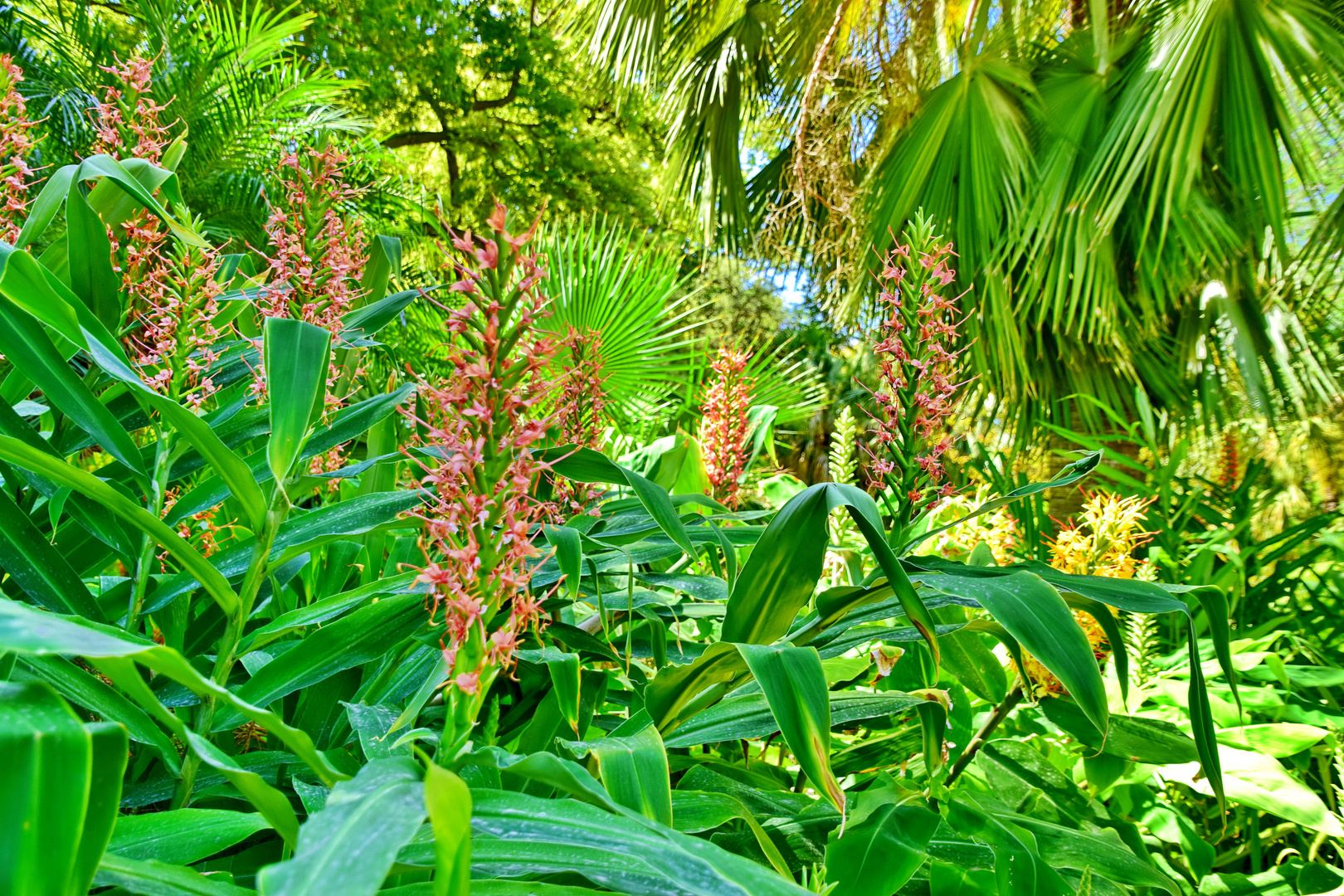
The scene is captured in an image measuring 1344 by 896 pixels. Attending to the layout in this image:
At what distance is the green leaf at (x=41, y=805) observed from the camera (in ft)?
0.79

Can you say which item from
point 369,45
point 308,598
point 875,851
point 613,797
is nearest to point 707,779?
point 875,851

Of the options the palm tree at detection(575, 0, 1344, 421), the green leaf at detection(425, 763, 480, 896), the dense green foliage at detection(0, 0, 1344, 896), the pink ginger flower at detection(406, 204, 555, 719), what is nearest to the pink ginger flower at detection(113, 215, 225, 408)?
the dense green foliage at detection(0, 0, 1344, 896)

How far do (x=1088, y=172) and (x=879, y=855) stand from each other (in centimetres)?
257

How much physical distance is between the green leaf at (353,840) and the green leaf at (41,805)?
72mm

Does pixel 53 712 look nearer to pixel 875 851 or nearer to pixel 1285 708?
pixel 875 851

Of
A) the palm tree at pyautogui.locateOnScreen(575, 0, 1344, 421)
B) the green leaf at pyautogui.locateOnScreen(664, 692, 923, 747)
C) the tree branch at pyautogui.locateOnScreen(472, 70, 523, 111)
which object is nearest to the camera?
the green leaf at pyautogui.locateOnScreen(664, 692, 923, 747)

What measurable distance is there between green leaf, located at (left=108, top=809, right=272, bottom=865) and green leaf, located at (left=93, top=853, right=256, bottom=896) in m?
0.05

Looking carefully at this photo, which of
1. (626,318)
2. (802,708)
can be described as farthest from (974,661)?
(626,318)

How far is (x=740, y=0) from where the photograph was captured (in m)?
4.00

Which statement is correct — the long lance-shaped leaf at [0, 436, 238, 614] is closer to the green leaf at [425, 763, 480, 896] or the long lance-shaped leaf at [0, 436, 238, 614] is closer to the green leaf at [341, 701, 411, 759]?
the green leaf at [341, 701, 411, 759]

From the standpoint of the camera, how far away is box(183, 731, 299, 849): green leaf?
28 centimetres

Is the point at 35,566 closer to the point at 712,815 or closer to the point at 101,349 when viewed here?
the point at 101,349

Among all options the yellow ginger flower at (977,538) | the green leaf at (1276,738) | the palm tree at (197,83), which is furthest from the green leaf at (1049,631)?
the palm tree at (197,83)

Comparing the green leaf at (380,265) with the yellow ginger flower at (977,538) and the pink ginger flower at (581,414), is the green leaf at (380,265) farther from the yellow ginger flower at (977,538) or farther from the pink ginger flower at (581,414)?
the yellow ginger flower at (977,538)
